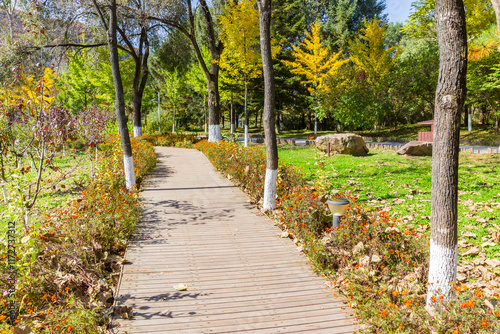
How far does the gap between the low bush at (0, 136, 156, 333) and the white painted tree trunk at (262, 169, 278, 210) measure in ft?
9.91

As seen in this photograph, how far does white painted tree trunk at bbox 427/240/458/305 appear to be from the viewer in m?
3.68

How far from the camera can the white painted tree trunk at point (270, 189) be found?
798 cm

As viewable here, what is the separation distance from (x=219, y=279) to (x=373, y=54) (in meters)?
26.4

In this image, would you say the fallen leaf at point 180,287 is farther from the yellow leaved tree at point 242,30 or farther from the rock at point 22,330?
the yellow leaved tree at point 242,30

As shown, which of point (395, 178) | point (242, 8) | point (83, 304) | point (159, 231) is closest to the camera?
point (83, 304)

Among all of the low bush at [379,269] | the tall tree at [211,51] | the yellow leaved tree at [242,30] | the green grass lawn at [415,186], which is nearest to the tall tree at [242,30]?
the yellow leaved tree at [242,30]

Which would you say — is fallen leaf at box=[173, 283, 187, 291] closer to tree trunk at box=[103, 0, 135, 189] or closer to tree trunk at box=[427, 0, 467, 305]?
tree trunk at box=[427, 0, 467, 305]

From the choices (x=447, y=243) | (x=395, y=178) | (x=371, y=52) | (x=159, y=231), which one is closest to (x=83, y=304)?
(x=159, y=231)

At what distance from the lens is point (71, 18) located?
12.9 meters

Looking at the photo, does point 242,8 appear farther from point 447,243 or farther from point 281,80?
point 447,243

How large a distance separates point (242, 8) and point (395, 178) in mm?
12770

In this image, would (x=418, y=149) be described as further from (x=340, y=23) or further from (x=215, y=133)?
(x=340, y=23)

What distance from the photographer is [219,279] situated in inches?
197

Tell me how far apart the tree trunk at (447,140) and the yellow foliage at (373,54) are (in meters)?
25.4
